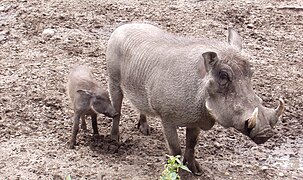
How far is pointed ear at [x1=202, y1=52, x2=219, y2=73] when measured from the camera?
4.14 metres

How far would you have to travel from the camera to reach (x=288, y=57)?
23.2 feet

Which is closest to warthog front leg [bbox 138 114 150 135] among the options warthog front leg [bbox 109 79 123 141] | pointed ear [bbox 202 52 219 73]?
warthog front leg [bbox 109 79 123 141]

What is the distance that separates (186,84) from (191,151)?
72cm

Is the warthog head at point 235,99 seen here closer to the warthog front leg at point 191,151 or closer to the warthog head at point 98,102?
the warthog front leg at point 191,151

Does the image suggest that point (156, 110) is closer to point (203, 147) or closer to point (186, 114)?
point (186, 114)

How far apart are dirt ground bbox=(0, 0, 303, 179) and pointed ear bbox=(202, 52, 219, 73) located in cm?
112

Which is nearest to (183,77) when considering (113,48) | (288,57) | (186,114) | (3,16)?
(186,114)

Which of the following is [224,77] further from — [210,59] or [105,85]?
[105,85]

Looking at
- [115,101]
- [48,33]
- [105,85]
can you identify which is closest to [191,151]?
[115,101]

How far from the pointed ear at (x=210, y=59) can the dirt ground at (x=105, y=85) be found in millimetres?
1115

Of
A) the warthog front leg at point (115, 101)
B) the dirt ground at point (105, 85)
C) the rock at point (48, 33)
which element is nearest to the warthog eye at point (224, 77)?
the dirt ground at point (105, 85)

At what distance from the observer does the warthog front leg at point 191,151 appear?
4875 millimetres

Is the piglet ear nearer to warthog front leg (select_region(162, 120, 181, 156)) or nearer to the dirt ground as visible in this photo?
the dirt ground

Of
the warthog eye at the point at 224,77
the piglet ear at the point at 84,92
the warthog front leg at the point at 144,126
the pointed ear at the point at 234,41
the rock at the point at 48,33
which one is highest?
the pointed ear at the point at 234,41
